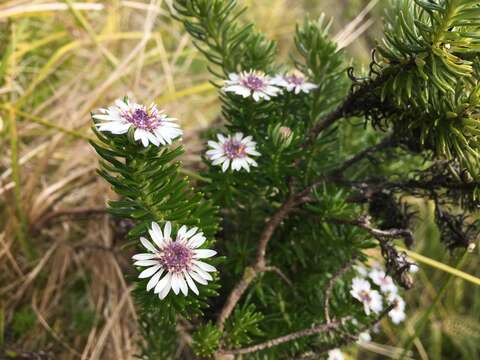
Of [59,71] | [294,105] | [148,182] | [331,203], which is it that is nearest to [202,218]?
A: [148,182]

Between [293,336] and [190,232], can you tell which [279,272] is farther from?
[190,232]

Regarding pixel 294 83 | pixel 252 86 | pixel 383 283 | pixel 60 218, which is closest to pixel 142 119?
pixel 252 86

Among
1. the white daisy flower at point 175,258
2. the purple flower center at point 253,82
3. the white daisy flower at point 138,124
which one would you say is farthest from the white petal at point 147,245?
the purple flower center at point 253,82

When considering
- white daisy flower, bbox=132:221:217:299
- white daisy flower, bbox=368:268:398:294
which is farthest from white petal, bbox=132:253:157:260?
white daisy flower, bbox=368:268:398:294

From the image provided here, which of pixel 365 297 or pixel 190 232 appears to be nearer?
pixel 190 232

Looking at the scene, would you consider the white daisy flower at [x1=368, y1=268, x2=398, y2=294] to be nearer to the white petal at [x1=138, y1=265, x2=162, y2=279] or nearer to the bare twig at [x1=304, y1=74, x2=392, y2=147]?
the bare twig at [x1=304, y1=74, x2=392, y2=147]
